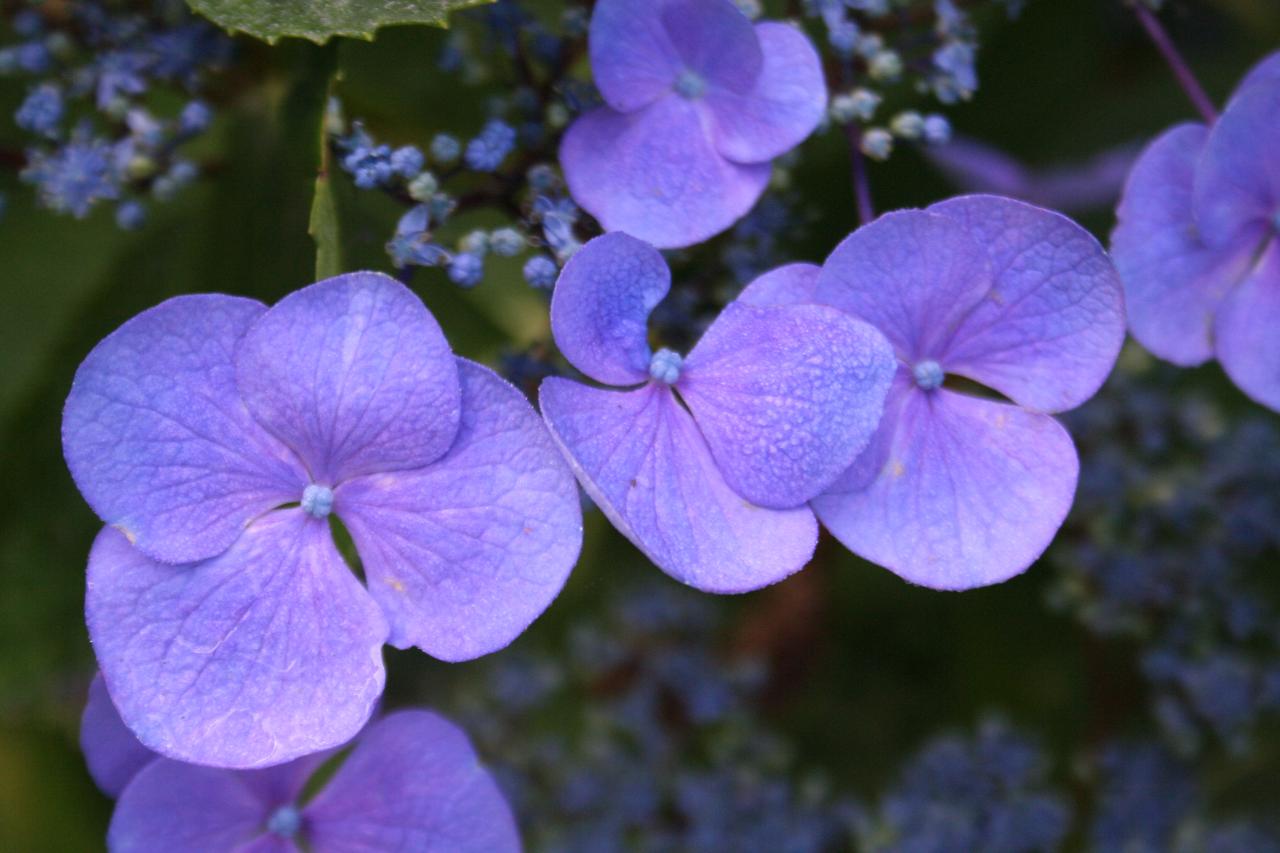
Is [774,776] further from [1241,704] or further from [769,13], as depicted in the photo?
[769,13]

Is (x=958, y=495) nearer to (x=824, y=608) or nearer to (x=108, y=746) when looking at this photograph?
(x=108, y=746)

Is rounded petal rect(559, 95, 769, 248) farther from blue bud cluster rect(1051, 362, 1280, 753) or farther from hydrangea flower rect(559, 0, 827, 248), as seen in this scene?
blue bud cluster rect(1051, 362, 1280, 753)

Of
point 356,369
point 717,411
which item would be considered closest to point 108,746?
point 356,369

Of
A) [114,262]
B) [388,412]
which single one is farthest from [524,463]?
[114,262]

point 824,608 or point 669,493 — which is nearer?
point 669,493

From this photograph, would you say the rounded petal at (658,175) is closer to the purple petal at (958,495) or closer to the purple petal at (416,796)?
the purple petal at (958,495)
